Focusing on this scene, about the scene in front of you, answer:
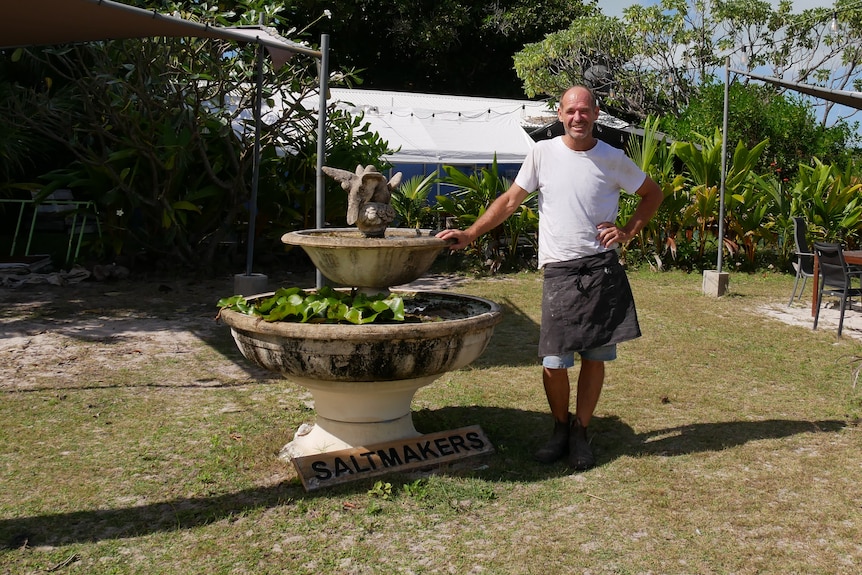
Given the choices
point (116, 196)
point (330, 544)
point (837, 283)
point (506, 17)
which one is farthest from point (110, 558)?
point (506, 17)

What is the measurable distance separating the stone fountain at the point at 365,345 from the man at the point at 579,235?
34 cm

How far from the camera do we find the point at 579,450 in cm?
428

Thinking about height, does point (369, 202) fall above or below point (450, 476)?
above

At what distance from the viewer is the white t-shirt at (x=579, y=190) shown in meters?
4.07

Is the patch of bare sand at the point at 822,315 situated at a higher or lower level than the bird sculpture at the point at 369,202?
lower

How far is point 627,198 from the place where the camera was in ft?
38.6

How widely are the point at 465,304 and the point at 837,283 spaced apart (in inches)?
180

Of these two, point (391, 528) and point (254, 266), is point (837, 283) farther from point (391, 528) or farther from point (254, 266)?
point (254, 266)

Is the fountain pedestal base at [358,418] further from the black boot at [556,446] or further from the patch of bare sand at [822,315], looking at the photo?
the patch of bare sand at [822,315]

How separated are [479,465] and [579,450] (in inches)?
19.9

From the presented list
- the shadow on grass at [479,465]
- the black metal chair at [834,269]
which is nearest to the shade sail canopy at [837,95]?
the black metal chair at [834,269]

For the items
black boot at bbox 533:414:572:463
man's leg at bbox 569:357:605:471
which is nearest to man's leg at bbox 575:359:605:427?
man's leg at bbox 569:357:605:471

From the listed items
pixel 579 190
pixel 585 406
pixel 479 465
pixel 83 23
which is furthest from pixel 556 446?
pixel 83 23

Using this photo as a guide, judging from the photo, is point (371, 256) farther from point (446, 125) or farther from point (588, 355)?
point (446, 125)
